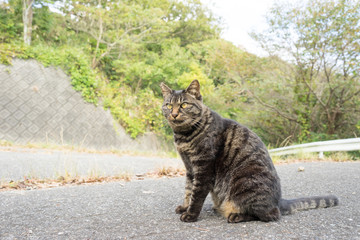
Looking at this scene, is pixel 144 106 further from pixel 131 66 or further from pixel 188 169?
pixel 188 169

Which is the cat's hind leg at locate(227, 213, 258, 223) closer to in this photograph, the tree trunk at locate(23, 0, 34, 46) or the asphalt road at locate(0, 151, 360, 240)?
the asphalt road at locate(0, 151, 360, 240)

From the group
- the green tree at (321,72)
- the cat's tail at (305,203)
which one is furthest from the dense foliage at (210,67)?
the cat's tail at (305,203)

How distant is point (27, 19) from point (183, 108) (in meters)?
13.7

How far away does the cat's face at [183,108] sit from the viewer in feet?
8.97

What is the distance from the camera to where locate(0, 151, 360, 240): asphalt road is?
201 cm

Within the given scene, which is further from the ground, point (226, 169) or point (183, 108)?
point (183, 108)

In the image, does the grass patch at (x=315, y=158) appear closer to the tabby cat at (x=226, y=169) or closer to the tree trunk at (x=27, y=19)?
the tabby cat at (x=226, y=169)

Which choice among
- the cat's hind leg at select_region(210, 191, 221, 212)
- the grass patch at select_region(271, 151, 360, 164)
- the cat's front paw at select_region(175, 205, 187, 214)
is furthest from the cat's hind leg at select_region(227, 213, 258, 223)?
the grass patch at select_region(271, 151, 360, 164)

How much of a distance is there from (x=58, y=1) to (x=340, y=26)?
1371 cm

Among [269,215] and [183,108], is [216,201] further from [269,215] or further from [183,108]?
[183,108]

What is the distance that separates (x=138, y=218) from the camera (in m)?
2.42

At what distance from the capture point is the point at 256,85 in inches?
424

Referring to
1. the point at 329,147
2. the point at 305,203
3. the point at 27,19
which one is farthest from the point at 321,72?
the point at 27,19

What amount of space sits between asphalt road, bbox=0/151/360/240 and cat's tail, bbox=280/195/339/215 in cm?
8
